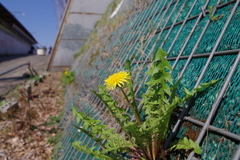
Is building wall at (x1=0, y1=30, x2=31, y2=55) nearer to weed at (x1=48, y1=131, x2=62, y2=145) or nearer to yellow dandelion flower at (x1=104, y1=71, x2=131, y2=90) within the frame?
weed at (x1=48, y1=131, x2=62, y2=145)

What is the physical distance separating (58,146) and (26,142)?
0.89 metres

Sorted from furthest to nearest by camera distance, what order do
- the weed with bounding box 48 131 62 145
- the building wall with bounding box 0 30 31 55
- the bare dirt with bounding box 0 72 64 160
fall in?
the building wall with bounding box 0 30 31 55 < the weed with bounding box 48 131 62 145 < the bare dirt with bounding box 0 72 64 160

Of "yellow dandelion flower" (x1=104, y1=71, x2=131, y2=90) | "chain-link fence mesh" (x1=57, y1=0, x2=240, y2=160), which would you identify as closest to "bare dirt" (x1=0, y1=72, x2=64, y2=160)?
"chain-link fence mesh" (x1=57, y1=0, x2=240, y2=160)

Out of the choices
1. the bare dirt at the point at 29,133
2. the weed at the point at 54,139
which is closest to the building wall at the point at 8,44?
the bare dirt at the point at 29,133

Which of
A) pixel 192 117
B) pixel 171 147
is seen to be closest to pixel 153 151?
pixel 171 147

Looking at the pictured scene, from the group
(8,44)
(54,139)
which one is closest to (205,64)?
(54,139)

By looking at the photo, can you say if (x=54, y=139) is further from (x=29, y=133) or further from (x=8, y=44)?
(x=8, y=44)

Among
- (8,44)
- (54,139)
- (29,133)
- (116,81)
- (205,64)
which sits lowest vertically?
(29,133)

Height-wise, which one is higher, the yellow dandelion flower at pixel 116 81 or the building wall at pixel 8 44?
the building wall at pixel 8 44

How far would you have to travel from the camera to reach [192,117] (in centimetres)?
127

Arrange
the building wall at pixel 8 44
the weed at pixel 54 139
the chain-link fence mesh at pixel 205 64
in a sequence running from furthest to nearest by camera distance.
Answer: the building wall at pixel 8 44
the weed at pixel 54 139
the chain-link fence mesh at pixel 205 64

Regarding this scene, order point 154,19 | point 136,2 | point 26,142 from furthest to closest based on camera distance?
1. point 136,2
2. point 26,142
3. point 154,19

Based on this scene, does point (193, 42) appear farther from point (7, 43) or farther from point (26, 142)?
point (7, 43)

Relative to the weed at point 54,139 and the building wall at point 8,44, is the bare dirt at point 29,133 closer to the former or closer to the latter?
Answer: the weed at point 54,139
